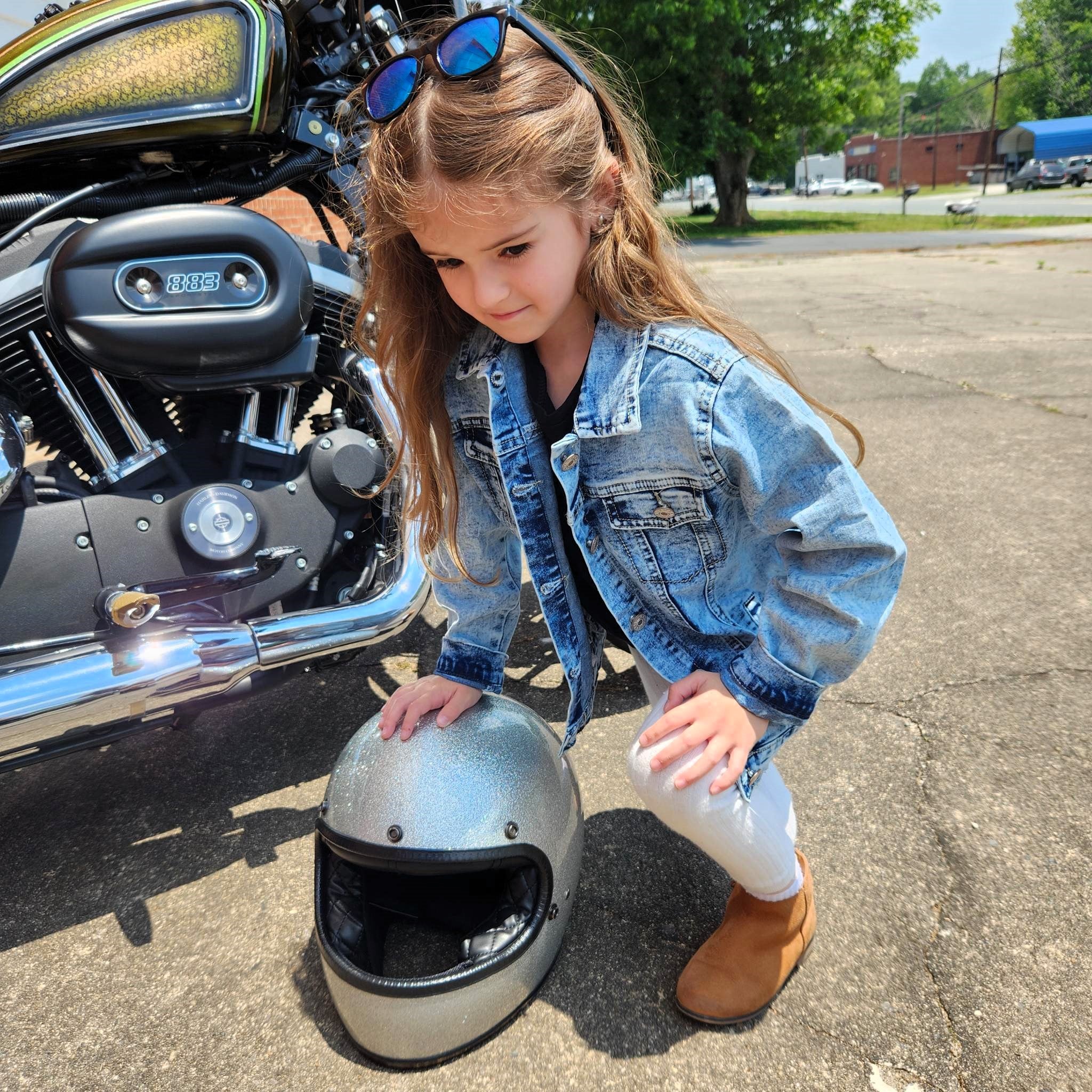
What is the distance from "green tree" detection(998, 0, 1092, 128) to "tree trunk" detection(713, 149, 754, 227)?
3641cm

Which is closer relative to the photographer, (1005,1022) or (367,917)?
(1005,1022)

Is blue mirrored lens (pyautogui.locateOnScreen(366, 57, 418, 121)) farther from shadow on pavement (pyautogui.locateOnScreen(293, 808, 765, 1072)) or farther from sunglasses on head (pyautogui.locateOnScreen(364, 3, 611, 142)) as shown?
shadow on pavement (pyautogui.locateOnScreen(293, 808, 765, 1072))

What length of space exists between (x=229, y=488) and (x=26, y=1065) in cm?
103

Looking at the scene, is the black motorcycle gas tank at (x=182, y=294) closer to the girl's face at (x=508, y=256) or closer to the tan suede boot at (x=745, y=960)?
the girl's face at (x=508, y=256)

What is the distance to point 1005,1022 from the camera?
136cm

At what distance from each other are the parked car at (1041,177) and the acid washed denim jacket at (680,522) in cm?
3918

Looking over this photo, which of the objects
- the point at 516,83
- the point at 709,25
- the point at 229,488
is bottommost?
the point at 229,488

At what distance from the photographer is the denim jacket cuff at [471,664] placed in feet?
5.29

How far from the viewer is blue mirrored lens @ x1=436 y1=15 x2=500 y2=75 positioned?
1.18 m

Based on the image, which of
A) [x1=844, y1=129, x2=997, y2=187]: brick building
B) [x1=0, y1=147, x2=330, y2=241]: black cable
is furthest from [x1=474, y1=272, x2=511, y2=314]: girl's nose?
[x1=844, y1=129, x2=997, y2=187]: brick building

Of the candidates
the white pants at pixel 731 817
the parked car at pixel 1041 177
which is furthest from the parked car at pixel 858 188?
the white pants at pixel 731 817

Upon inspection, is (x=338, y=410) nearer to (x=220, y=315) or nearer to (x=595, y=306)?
(x=220, y=315)

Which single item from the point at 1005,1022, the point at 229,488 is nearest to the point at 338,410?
the point at 229,488

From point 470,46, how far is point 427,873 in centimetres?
116
